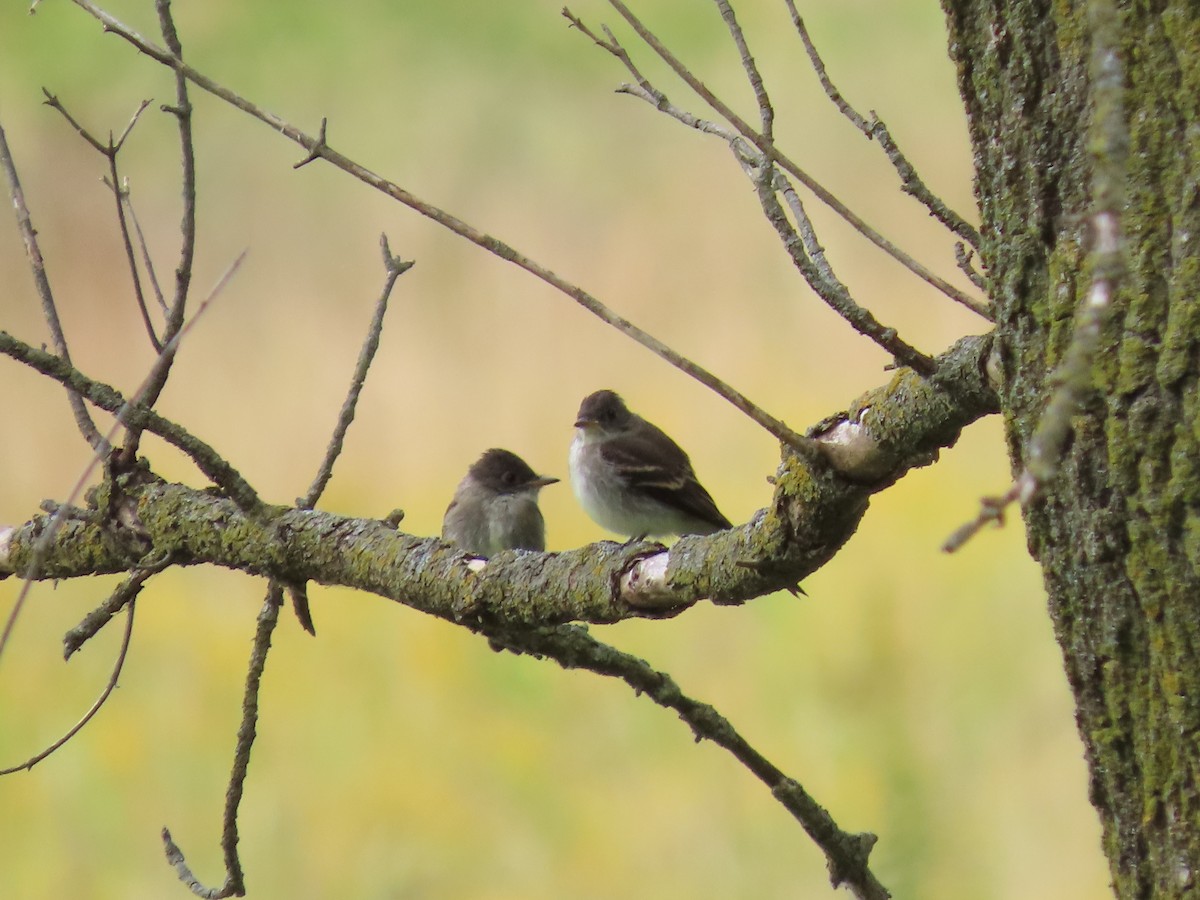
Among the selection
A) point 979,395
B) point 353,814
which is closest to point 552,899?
point 353,814

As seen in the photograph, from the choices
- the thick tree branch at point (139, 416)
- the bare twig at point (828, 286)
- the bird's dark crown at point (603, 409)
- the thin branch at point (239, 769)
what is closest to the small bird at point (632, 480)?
the bird's dark crown at point (603, 409)

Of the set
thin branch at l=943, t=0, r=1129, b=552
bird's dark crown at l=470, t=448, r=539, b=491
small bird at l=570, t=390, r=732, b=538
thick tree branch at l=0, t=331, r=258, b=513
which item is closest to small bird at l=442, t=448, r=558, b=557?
bird's dark crown at l=470, t=448, r=539, b=491

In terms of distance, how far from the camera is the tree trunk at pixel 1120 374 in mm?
814

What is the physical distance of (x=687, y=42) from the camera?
9.38 feet

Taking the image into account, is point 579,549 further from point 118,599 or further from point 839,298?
point 118,599

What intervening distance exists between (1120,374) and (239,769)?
110cm

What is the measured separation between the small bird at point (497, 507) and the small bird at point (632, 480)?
0.38ft

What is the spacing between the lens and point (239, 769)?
151 cm

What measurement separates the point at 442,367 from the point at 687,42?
3.03 feet

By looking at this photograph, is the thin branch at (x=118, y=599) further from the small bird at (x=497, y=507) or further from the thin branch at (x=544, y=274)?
the small bird at (x=497, y=507)

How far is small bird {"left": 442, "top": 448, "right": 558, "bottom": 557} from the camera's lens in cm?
313

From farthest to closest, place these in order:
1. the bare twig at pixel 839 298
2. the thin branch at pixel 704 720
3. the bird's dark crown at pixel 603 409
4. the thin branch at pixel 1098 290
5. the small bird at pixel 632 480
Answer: the bird's dark crown at pixel 603 409 → the small bird at pixel 632 480 → the thin branch at pixel 704 720 → the bare twig at pixel 839 298 → the thin branch at pixel 1098 290

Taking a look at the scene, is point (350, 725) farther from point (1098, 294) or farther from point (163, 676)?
point (1098, 294)

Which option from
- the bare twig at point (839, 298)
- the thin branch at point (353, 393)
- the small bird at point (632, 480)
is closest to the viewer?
the bare twig at point (839, 298)
